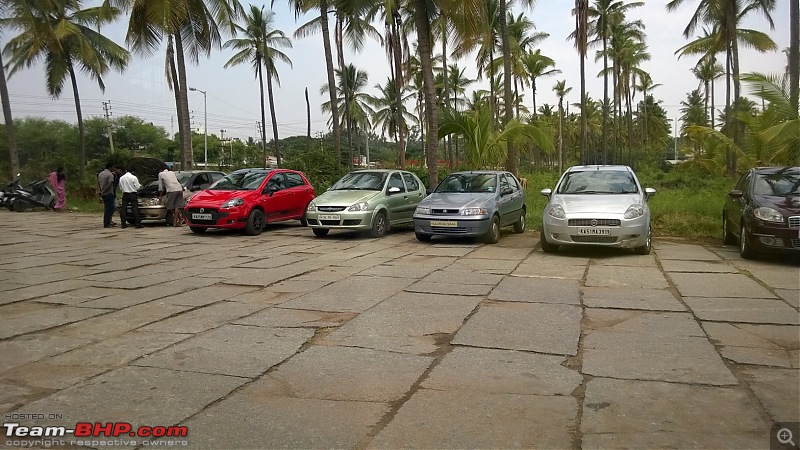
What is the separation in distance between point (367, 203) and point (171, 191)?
19.4 ft

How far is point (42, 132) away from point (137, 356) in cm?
5143

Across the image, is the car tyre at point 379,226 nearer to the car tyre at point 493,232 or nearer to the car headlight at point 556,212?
the car tyre at point 493,232

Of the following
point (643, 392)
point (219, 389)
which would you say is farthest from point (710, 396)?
point (219, 389)

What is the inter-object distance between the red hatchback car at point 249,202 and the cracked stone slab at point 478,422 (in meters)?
10.3

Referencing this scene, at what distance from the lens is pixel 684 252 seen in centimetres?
1038

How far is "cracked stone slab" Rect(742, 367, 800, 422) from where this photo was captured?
3.58m

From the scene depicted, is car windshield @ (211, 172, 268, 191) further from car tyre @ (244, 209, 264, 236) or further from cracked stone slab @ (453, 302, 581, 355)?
cracked stone slab @ (453, 302, 581, 355)

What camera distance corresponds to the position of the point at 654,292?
696 centimetres

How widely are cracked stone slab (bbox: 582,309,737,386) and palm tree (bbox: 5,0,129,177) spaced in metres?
22.2

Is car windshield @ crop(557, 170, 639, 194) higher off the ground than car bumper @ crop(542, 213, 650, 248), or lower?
higher

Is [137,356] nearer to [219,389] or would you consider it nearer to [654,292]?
[219,389]

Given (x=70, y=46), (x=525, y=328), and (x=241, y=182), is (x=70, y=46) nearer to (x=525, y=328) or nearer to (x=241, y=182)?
(x=241, y=182)

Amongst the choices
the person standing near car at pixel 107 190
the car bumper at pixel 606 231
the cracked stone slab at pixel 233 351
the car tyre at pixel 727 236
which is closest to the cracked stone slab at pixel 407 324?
the cracked stone slab at pixel 233 351

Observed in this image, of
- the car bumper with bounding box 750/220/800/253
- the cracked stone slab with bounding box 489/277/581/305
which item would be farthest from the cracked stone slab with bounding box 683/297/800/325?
the car bumper with bounding box 750/220/800/253
